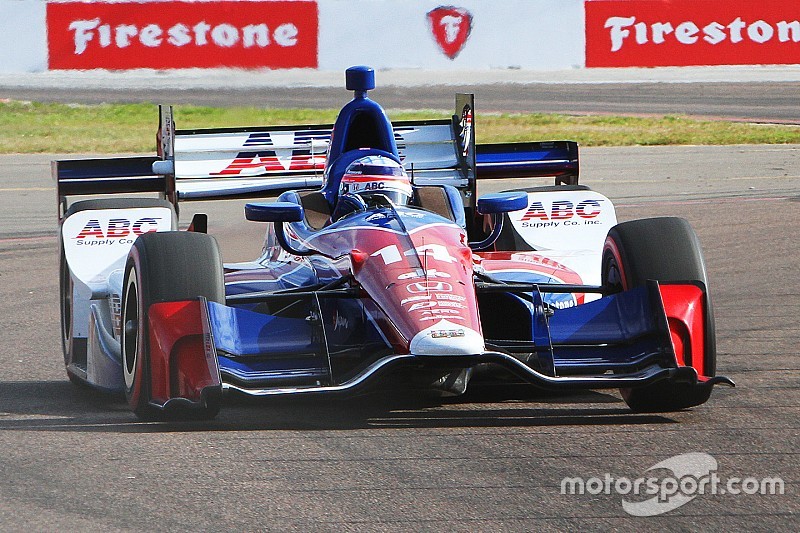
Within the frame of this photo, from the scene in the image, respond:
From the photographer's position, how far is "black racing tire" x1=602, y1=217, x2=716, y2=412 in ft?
20.0

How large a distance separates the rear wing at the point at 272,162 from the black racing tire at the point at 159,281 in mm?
2600

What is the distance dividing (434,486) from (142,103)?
23.7 metres

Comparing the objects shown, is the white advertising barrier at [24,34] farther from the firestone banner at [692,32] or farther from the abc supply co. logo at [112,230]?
the abc supply co. logo at [112,230]

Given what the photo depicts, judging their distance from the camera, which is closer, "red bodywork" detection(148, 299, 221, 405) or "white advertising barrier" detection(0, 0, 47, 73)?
"red bodywork" detection(148, 299, 221, 405)

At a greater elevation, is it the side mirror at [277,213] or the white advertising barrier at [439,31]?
the white advertising barrier at [439,31]

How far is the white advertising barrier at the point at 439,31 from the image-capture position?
2864 centimetres

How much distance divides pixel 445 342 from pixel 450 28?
23897 mm

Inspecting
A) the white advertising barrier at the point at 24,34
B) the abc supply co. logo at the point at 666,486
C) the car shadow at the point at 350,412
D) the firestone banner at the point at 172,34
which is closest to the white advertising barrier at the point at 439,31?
the firestone banner at the point at 172,34

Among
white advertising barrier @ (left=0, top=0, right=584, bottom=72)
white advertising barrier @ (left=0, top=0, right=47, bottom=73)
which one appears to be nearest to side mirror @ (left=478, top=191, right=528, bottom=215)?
white advertising barrier @ (left=0, top=0, right=584, bottom=72)

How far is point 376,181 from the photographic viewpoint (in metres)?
7.48

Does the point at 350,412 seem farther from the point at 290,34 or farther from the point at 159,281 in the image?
the point at 290,34

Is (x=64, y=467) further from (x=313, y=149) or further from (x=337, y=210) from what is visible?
(x=313, y=149)

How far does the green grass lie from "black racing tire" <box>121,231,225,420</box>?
15.4 metres

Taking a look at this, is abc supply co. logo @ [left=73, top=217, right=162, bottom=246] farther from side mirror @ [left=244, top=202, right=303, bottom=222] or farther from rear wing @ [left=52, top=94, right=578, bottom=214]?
side mirror @ [left=244, top=202, right=303, bottom=222]
